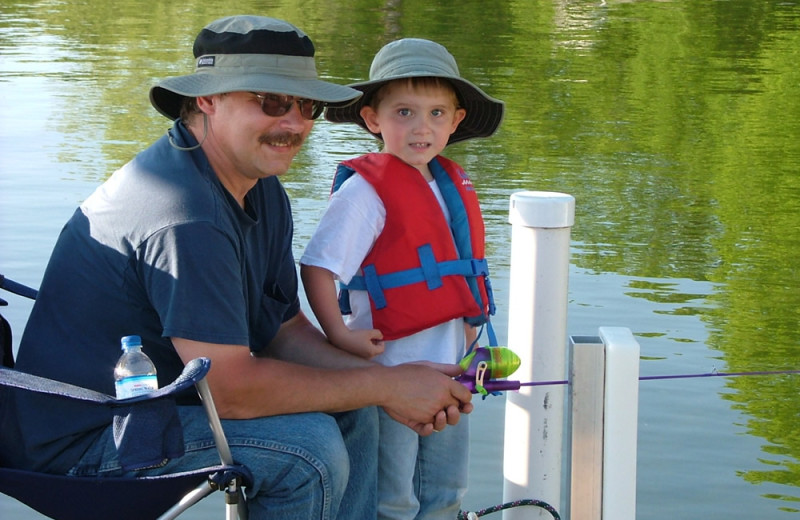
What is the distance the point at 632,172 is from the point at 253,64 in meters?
7.26

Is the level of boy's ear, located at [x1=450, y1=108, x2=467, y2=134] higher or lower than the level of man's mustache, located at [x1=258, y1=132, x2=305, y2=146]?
lower

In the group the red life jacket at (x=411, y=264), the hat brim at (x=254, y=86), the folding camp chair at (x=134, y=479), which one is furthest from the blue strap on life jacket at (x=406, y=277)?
the folding camp chair at (x=134, y=479)

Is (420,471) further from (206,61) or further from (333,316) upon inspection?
(206,61)

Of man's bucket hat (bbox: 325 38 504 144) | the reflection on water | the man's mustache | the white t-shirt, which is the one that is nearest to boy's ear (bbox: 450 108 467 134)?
man's bucket hat (bbox: 325 38 504 144)

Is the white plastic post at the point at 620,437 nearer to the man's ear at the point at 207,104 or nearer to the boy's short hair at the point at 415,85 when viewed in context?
the boy's short hair at the point at 415,85

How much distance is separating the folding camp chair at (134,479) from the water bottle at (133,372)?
4cm

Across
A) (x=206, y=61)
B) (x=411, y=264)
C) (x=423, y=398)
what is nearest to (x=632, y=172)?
(x=411, y=264)

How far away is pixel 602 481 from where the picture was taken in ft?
9.96

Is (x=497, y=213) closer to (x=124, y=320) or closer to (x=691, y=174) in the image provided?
(x=691, y=174)

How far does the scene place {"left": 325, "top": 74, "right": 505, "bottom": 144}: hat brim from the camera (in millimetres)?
3328

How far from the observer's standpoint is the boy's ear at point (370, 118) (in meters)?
3.37

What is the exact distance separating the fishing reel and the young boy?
246mm

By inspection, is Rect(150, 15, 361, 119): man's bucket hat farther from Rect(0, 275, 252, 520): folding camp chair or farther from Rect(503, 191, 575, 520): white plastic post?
Rect(0, 275, 252, 520): folding camp chair

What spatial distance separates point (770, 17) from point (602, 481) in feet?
70.2
